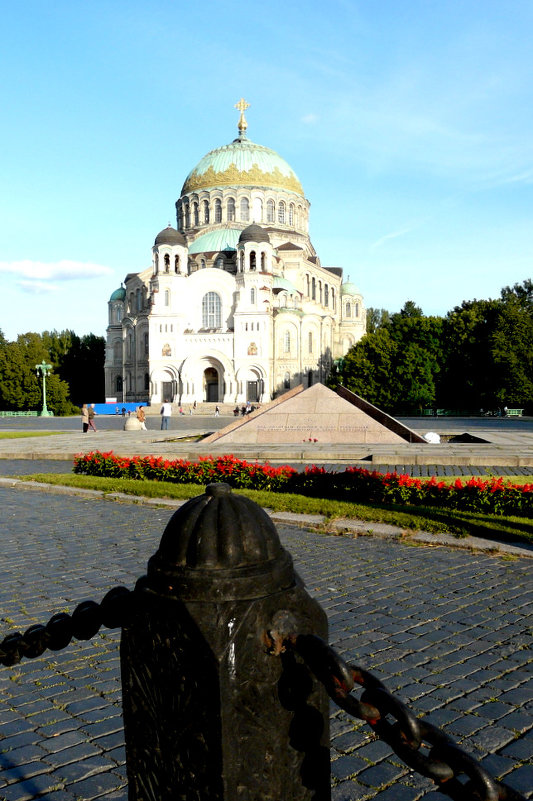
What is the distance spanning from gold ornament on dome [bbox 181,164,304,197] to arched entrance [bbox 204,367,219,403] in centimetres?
1963

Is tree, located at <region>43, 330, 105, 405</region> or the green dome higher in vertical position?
the green dome

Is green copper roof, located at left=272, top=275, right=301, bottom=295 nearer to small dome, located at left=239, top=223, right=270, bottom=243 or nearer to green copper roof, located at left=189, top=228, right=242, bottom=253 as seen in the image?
small dome, located at left=239, top=223, right=270, bottom=243

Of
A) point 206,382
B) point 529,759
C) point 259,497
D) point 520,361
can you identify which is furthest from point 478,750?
point 206,382

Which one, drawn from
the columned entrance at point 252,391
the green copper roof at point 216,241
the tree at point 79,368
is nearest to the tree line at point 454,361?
the columned entrance at point 252,391

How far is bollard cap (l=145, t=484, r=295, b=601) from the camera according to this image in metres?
1.38

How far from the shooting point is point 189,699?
140cm

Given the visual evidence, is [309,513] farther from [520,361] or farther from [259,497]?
[520,361]

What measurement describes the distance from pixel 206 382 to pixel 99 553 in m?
56.4

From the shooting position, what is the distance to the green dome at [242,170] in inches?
2660

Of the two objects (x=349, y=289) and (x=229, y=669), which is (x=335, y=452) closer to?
(x=229, y=669)

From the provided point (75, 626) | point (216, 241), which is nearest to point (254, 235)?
point (216, 241)

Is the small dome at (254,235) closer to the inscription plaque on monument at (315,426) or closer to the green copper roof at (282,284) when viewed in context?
the green copper roof at (282,284)

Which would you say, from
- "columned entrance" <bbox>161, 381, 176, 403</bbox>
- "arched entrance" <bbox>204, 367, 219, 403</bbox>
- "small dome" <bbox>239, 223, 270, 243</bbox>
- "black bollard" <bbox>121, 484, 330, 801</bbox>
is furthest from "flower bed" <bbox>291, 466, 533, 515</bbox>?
"small dome" <bbox>239, 223, 270, 243</bbox>

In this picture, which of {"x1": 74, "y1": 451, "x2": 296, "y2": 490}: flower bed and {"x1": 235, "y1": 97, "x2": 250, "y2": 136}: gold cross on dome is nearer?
{"x1": 74, "y1": 451, "x2": 296, "y2": 490}: flower bed
